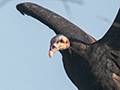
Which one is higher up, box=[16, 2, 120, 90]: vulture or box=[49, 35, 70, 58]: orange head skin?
box=[49, 35, 70, 58]: orange head skin

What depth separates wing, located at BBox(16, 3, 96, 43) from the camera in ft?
34.9

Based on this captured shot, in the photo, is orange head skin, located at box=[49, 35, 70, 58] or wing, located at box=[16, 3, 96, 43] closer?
orange head skin, located at box=[49, 35, 70, 58]

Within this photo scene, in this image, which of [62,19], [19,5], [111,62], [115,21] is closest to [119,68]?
[111,62]

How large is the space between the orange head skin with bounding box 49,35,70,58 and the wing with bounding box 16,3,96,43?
339mm

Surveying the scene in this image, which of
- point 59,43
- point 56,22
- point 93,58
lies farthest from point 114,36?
point 56,22

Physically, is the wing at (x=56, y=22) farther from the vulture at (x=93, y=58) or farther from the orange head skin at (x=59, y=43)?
the orange head skin at (x=59, y=43)

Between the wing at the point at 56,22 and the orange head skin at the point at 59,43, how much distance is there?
1.11 ft

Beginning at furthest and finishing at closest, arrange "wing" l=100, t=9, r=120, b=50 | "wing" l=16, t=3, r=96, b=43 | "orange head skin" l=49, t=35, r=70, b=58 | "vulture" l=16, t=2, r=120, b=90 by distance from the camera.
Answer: "wing" l=16, t=3, r=96, b=43, "orange head skin" l=49, t=35, r=70, b=58, "vulture" l=16, t=2, r=120, b=90, "wing" l=100, t=9, r=120, b=50

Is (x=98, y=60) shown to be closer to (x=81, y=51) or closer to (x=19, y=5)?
(x=81, y=51)

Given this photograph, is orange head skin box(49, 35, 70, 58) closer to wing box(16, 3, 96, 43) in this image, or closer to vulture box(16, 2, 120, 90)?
vulture box(16, 2, 120, 90)

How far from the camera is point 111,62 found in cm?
987

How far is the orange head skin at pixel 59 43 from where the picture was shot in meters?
10.1

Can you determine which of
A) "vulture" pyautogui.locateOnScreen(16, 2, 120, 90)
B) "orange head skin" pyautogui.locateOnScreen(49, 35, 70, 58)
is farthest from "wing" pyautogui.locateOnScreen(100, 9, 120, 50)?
"orange head skin" pyautogui.locateOnScreen(49, 35, 70, 58)

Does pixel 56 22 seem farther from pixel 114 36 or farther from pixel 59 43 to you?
pixel 114 36
